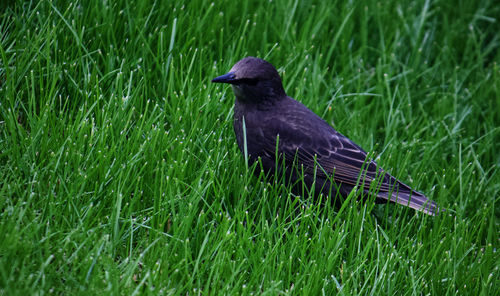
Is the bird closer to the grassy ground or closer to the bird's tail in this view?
the bird's tail

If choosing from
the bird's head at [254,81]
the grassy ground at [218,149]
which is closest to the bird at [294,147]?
the bird's head at [254,81]

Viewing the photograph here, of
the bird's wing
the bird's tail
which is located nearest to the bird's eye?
the bird's wing

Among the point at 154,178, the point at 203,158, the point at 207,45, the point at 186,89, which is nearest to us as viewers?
the point at 154,178

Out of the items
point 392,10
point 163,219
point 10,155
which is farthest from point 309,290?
point 392,10

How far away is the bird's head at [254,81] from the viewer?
4.20 m

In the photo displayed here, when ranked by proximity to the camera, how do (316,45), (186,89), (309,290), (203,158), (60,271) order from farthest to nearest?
1. (316,45)
2. (186,89)
3. (203,158)
4. (309,290)
5. (60,271)

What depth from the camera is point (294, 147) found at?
4281mm

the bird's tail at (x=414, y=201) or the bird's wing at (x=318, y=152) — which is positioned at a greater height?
the bird's wing at (x=318, y=152)

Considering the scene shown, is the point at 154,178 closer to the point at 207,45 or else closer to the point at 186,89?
the point at 186,89

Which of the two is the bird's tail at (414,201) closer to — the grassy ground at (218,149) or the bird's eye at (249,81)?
the grassy ground at (218,149)

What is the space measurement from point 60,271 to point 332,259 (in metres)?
1.49

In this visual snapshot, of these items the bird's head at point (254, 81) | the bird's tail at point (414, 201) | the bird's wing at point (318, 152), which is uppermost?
the bird's head at point (254, 81)

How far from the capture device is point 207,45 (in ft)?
16.6

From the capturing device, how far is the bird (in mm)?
4219
